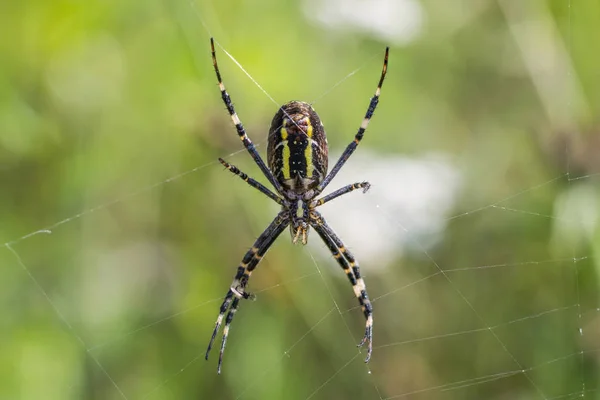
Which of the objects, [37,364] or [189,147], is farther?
[189,147]

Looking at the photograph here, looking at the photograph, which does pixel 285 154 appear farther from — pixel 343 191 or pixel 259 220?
pixel 259 220

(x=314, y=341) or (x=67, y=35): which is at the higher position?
(x=67, y=35)

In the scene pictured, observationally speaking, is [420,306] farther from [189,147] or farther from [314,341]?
[189,147]

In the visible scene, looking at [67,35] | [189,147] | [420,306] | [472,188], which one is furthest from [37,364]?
[472,188]

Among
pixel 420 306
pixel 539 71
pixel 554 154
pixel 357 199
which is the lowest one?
pixel 420 306

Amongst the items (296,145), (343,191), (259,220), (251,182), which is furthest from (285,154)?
(259,220)

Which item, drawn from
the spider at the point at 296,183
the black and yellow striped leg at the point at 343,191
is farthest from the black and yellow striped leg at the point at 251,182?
the black and yellow striped leg at the point at 343,191
